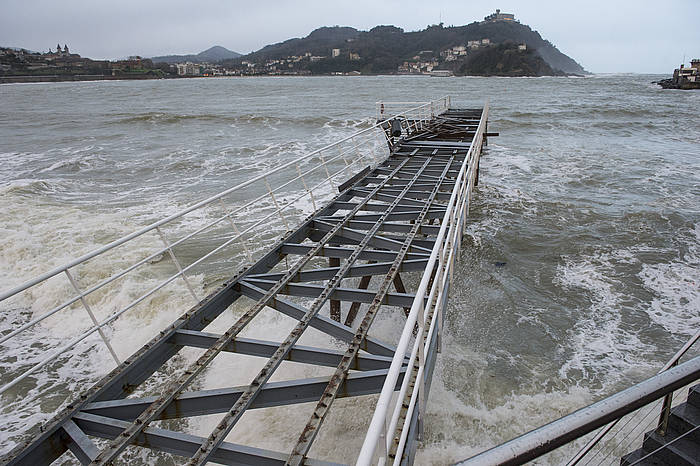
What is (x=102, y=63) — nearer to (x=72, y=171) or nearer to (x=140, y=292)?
(x=72, y=171)

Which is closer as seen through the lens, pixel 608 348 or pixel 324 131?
pixel 608 348

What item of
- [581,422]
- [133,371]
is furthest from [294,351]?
[581,422]

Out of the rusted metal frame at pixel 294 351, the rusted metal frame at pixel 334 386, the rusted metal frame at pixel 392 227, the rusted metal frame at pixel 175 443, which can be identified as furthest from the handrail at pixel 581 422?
the rusted metal frame at pixel 392 227

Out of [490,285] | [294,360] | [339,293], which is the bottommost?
[490,285]

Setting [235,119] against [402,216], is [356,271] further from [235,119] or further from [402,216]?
[235,119]

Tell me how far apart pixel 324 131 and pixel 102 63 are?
18685cm

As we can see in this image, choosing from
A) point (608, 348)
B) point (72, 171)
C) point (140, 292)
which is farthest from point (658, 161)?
point (72, 171)

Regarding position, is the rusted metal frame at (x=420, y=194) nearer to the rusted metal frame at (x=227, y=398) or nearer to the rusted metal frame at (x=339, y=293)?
the rusted metal frame at (x=339, y=293)

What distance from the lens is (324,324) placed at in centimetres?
493

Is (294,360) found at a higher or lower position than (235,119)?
lower

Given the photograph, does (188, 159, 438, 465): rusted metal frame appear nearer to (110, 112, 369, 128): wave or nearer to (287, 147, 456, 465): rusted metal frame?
(287, 147, 456, 465): rusted metal frame

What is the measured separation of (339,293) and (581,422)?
431 centimetres

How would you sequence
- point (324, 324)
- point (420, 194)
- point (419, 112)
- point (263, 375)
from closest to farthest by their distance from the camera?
point (263, 375)
point (324, 324)
point (420, 194)
point (419, 112)

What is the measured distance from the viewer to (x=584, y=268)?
9.67 metres
